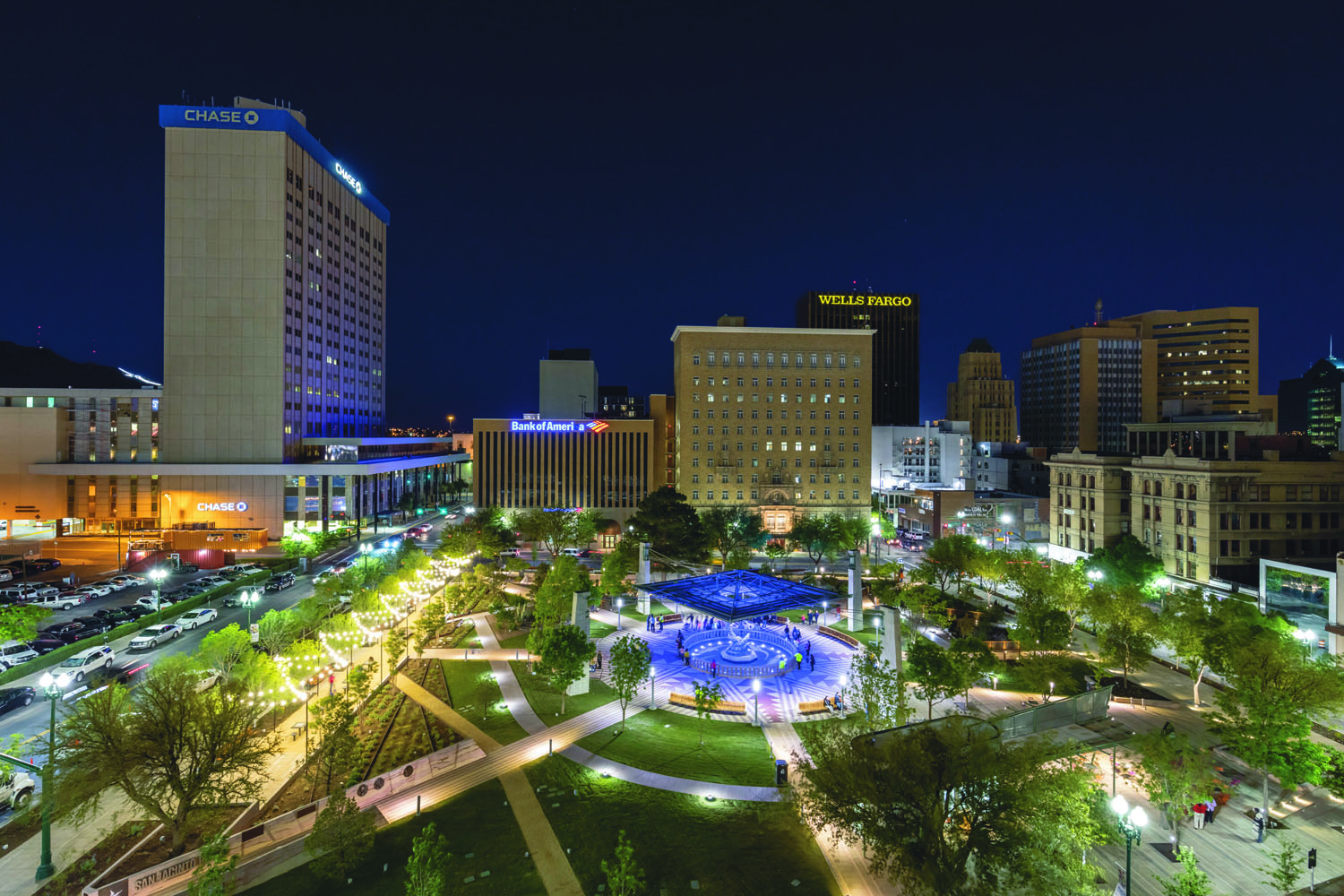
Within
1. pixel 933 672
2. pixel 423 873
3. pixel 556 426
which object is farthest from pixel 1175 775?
pixel 556 426

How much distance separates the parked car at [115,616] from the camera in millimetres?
52609

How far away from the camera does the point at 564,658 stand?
39.3 meters

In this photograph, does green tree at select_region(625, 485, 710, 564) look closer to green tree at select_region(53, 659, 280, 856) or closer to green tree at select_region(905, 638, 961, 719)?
green tree at select_region(905, 638, 961, 719)

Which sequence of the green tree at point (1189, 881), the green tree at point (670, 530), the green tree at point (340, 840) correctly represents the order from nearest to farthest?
the green tree at point (1189, 881) < the green tree at point (340, 840) < the green tree at point (670, 530)

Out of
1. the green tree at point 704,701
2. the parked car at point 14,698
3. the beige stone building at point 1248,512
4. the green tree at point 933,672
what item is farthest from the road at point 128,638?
the beige stone building at point 1248,512

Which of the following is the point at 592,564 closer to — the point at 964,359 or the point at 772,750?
the point at 772,750

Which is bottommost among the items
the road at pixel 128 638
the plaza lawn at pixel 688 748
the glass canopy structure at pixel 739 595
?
the plaza lawn at pixel 688 748

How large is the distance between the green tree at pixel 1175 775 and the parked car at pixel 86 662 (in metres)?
59.0

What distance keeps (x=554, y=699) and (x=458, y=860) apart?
16.8 metres

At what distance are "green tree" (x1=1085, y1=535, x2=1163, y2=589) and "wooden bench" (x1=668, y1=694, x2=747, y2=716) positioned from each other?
42489mm

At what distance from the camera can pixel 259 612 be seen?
192ft

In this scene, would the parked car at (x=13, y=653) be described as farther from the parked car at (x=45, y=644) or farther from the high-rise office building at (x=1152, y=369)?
the high-rise office building at (x=1152, y=369)

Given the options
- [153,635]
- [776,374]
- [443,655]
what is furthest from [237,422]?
[776,374]

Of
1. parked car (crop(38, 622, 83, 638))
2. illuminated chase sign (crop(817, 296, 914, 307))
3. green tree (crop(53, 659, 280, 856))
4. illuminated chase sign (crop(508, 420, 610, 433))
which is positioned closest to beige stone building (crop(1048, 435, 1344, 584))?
illuminated chase sign (crop(508, 420, 610, 433))
